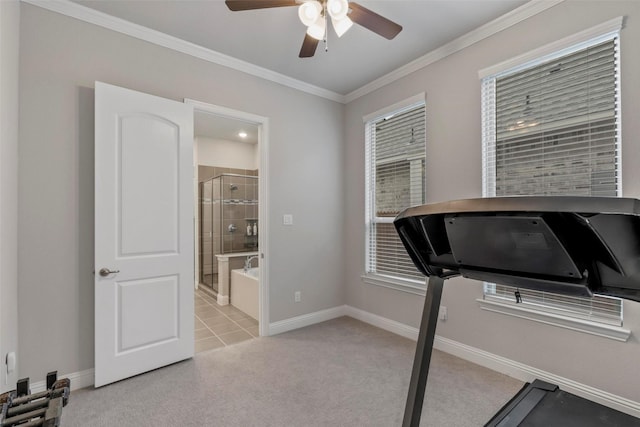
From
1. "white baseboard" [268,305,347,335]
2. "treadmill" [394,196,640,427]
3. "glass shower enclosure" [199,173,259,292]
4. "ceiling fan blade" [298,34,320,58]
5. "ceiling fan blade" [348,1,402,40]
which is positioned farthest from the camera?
"glass shower enclosure" [199,173,259,292]

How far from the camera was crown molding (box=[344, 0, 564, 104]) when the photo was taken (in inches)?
86.9

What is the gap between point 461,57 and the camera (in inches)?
105

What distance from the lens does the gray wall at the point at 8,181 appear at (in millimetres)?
1671

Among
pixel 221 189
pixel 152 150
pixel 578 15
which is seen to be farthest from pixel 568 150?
pixel 221 189

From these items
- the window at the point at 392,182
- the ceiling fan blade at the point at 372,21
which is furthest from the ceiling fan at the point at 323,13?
the window at the point at 392,182

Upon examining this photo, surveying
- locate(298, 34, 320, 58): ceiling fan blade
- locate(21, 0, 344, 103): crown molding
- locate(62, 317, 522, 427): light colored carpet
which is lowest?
locate(62, 317, 522, 427): light colored carpet

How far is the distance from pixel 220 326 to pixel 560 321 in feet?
10.6

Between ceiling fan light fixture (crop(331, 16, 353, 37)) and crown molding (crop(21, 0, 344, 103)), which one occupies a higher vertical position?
crown molding (crop(21, 0, 344, 103))

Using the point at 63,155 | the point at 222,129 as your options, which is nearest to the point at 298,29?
the point at 63,155

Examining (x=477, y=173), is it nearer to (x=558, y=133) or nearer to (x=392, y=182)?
(x=558, y=133)

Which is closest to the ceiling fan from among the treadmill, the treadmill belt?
the treadmill

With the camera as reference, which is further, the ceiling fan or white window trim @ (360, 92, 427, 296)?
white window trim @ (360, 92, 427, 296)

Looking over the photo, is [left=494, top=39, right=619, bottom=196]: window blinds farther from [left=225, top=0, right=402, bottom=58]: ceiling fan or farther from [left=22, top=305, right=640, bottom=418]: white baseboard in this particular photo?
[left=22, top=305, right=640, bottom=418]: white baseboard

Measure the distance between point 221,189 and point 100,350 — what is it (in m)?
3.48
